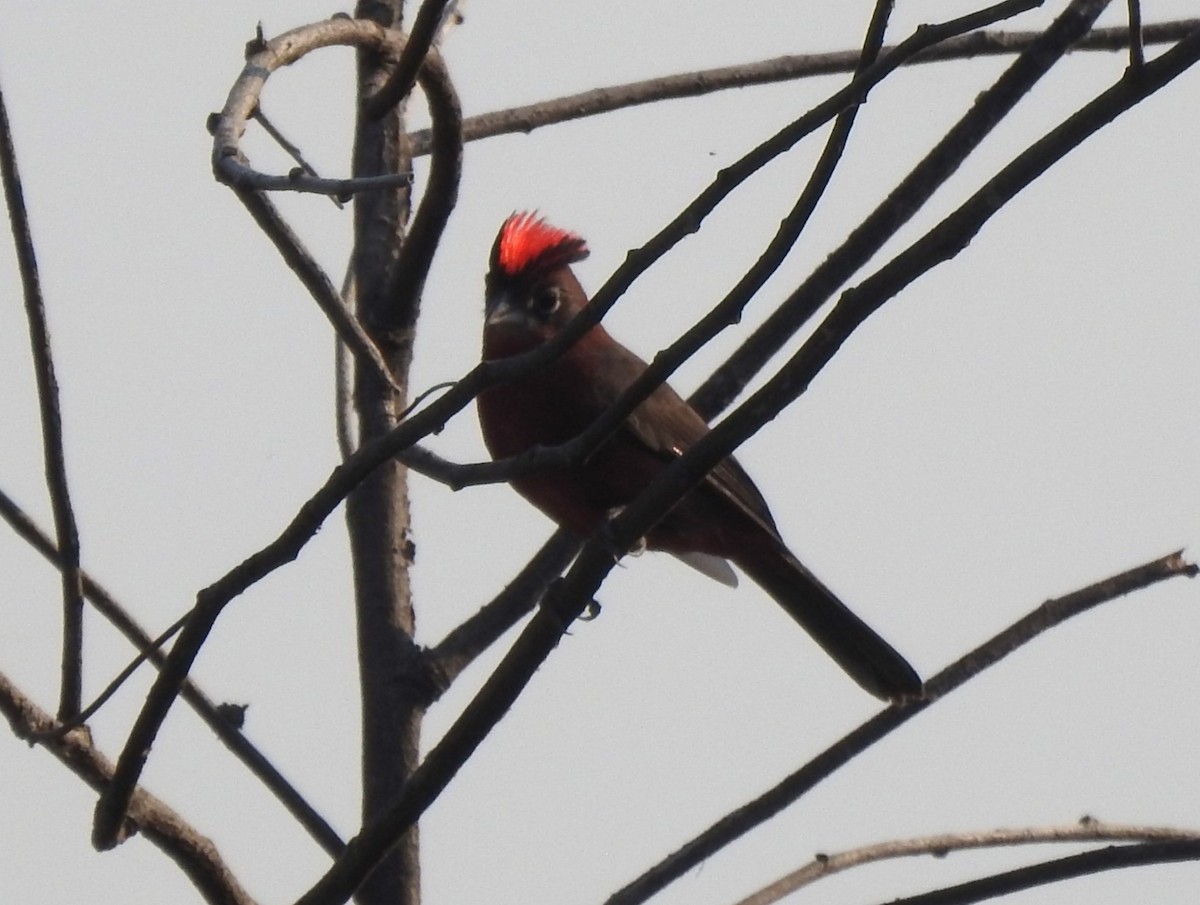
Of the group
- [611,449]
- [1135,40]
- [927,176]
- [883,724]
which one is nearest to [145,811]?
[883,724]

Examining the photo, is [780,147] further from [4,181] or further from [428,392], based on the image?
[4,181]

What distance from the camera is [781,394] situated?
273cm

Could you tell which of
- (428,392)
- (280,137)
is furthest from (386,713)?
(280,137)

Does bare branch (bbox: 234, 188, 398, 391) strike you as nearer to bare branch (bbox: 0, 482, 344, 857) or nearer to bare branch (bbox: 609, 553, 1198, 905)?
bare branch (bbox: 0, 482, 344, 857)

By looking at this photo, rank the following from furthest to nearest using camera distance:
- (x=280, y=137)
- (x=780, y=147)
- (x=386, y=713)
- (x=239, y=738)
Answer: (x=280, y=137), (x=386, y=713), (x=239, y=738), (x=780, y=147)

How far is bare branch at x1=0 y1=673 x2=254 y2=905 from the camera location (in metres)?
2.90

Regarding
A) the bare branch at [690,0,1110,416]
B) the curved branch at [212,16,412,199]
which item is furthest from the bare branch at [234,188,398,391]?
the bare branch at [690,0,1110,416]

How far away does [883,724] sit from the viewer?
133 inches

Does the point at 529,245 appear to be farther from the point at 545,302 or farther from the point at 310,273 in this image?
the point at 310,273

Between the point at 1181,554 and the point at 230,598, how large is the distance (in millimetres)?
1774

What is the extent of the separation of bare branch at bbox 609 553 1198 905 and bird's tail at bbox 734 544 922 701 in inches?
74.0

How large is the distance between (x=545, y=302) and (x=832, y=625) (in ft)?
4.08

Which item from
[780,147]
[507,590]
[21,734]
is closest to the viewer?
[780,147]

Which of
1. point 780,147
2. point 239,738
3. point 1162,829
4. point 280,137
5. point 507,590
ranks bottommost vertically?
point 1162,829
